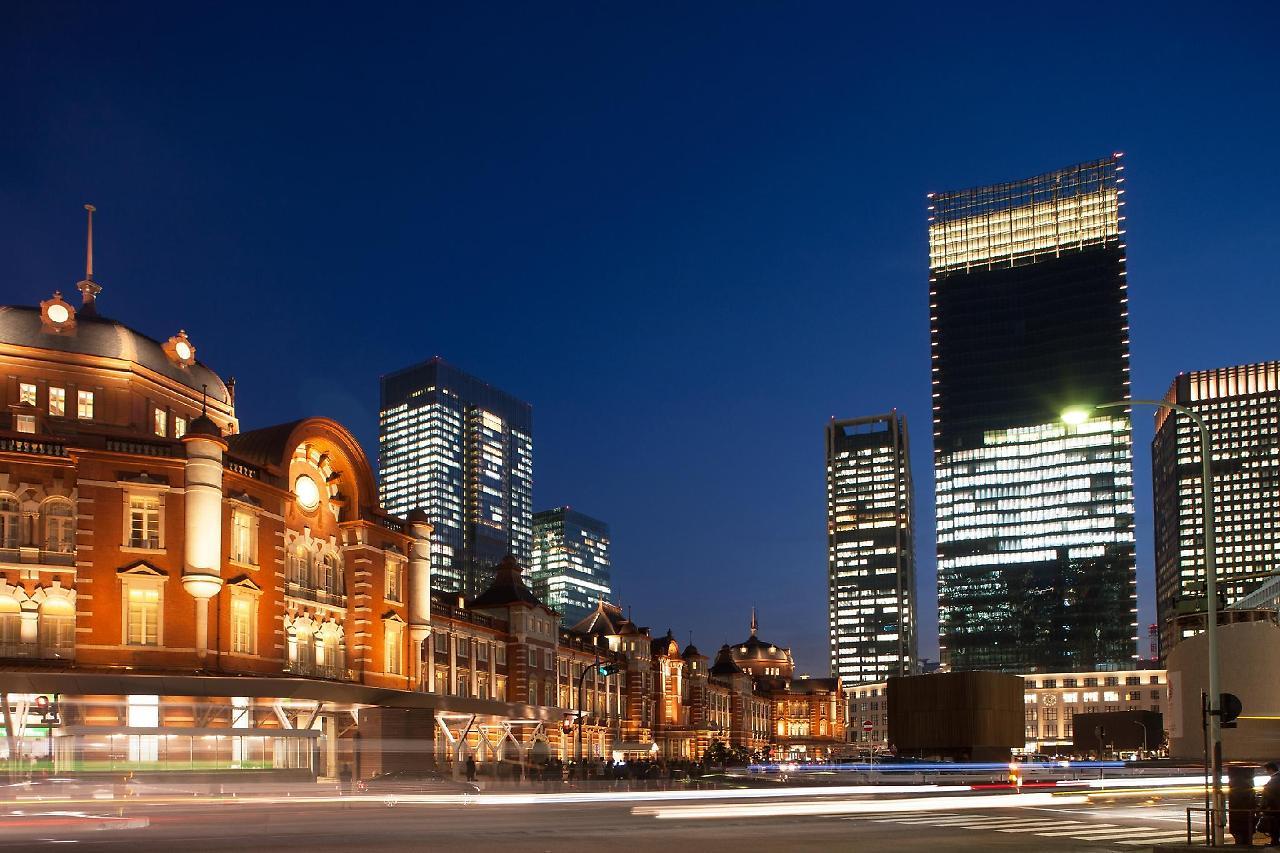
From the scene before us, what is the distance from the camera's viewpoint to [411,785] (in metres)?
53.8

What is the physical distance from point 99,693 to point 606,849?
31522mm

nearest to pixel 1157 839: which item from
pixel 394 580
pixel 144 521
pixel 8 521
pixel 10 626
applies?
pixel 144 521

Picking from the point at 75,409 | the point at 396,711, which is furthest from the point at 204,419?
the point at 396,711

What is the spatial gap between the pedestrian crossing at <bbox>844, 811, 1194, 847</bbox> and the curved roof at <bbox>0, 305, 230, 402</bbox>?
44924 millimetres

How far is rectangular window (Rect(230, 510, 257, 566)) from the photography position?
57938 millimetres

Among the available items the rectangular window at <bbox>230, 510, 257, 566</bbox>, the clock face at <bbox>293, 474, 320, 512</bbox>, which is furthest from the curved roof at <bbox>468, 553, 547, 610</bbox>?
the rectangular window at <bbox>230, 510, 257, 566</bbox>

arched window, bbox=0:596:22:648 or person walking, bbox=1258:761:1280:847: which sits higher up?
arched window, bbox=0:596:22:648

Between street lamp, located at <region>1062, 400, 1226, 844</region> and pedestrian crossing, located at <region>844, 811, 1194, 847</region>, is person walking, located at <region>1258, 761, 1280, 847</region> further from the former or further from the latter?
pedestrian crossing, located at <region>844, 811, 1194, 847</region>

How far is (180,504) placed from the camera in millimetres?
55125

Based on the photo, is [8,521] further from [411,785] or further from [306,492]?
[411,785]

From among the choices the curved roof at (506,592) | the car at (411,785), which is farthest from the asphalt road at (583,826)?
the curved roof at (506,592)

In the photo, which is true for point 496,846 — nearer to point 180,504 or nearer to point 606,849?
point 606,849

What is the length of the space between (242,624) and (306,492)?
9.01m

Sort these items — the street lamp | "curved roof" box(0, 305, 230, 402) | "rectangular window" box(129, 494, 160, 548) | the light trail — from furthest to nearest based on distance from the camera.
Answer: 1. "curved roof" box(0, 305, 230, 402)
2. "rectangular window" box(129, 494, 160, 548)
3. the light trail
4. the street lamp
